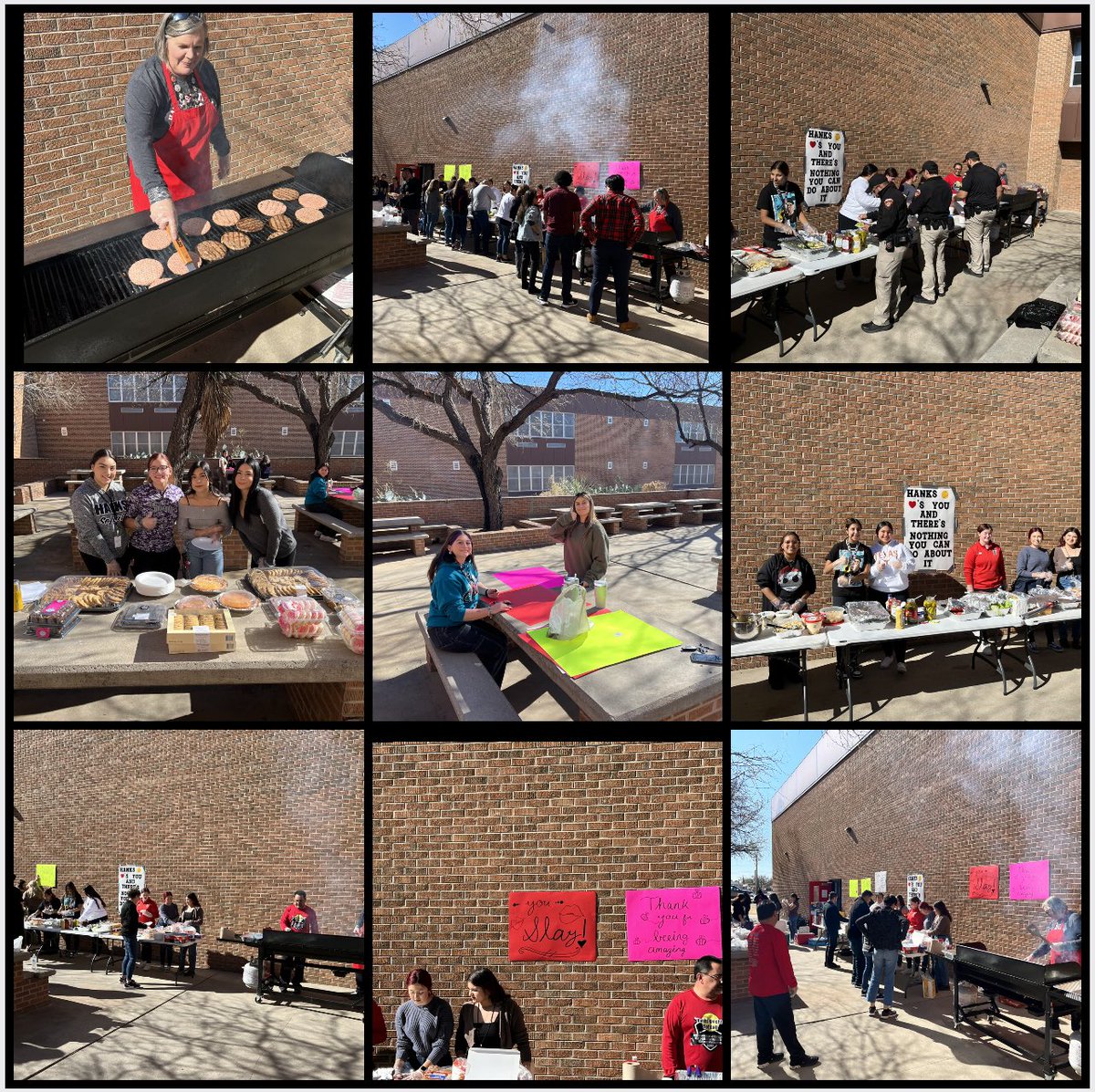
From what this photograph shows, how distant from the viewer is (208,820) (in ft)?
25.1

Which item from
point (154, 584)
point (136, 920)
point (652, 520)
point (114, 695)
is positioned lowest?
point (136, 920)

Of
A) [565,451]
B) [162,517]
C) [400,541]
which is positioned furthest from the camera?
[565,451]

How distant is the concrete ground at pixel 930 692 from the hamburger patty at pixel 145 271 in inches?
168

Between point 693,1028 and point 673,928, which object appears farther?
point 673,928

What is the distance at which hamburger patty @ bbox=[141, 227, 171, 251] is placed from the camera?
17.4ft

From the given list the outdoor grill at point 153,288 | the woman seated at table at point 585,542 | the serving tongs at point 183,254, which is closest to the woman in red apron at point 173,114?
the outdoor grill at point 153,288

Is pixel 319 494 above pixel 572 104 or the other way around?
the other way around

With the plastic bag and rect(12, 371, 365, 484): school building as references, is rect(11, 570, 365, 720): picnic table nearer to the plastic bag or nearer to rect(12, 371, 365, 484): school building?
the plastic bag

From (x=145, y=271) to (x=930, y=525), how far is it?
18.6ft

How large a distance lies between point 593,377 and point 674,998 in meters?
4.34

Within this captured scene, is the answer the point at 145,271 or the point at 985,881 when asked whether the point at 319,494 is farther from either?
the point at 985,881

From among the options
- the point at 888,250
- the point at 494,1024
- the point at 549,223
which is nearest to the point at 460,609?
the point at 494,1024

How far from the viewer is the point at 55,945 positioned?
7.28 m

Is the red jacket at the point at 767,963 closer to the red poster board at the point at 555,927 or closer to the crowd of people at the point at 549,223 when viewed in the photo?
the red poster board at the point at 555,927
